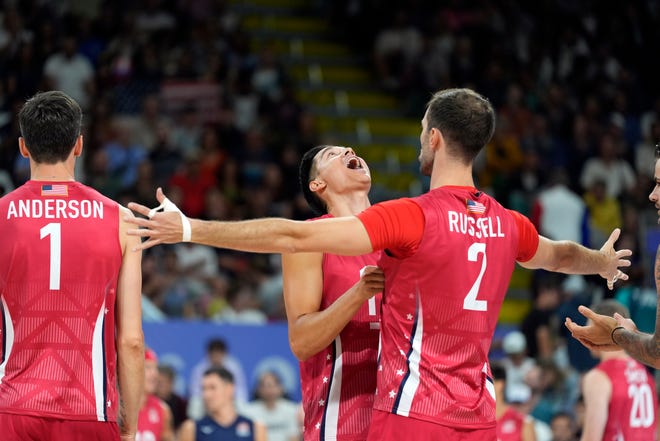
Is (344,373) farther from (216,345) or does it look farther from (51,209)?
(216,345)

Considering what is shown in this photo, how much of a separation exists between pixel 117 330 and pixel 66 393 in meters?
0.46

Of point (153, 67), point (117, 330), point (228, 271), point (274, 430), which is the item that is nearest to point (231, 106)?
point (153, 67)

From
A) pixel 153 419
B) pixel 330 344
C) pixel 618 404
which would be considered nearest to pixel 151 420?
pixel 153 419

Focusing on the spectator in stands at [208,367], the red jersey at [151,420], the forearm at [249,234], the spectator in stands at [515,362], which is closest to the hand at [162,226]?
the forearm at [249,234]

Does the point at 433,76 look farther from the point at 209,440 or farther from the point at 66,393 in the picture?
the point at 66,393

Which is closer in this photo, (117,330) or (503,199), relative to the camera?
(117,330)

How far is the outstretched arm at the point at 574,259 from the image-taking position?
19.2 ft

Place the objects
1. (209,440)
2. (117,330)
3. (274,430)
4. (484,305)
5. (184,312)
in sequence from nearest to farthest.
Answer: (484,305) → (117,330) → (209,440) → (274,430) → (184,312)

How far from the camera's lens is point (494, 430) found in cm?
541

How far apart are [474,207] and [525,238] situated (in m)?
0.41

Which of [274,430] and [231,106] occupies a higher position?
[231,106]

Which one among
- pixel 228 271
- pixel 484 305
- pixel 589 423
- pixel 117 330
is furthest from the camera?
pixel 228 271

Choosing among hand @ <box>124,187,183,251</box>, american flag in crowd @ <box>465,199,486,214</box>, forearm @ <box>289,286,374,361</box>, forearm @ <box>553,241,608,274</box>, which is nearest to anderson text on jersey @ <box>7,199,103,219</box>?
hand @ <box>124,187,183,251</box>

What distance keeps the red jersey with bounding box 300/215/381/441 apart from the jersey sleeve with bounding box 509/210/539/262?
2.62ft
